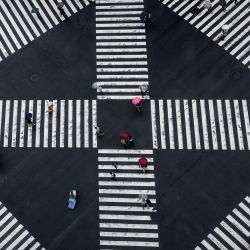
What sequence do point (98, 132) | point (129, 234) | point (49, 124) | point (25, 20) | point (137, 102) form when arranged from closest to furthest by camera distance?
1. point (129, 234)
2. point (98, 132)
3. point (137, 102)
4. point (49, 124)
5. point (25, 20)

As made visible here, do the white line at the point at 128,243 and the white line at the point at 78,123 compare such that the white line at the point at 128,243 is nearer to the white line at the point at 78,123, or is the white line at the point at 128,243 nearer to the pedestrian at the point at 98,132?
the white line at the point at 78,123

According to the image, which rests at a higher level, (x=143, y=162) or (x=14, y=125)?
(x=14, y=125)

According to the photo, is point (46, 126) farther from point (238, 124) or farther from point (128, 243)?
point (238, 124)

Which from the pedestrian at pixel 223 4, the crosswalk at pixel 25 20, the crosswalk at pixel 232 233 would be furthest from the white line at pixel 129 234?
the pedestrian at pixel 223 4

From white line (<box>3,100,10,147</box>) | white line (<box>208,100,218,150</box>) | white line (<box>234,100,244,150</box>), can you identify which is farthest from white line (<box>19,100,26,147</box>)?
white line (<box>234,100,244,150</box>)

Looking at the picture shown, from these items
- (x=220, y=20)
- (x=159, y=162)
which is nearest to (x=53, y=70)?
(x=159, y=162)

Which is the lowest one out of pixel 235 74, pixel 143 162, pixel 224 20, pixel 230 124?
pixel 143 162

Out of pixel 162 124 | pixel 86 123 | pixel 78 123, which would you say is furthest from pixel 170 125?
pixel 78 123
